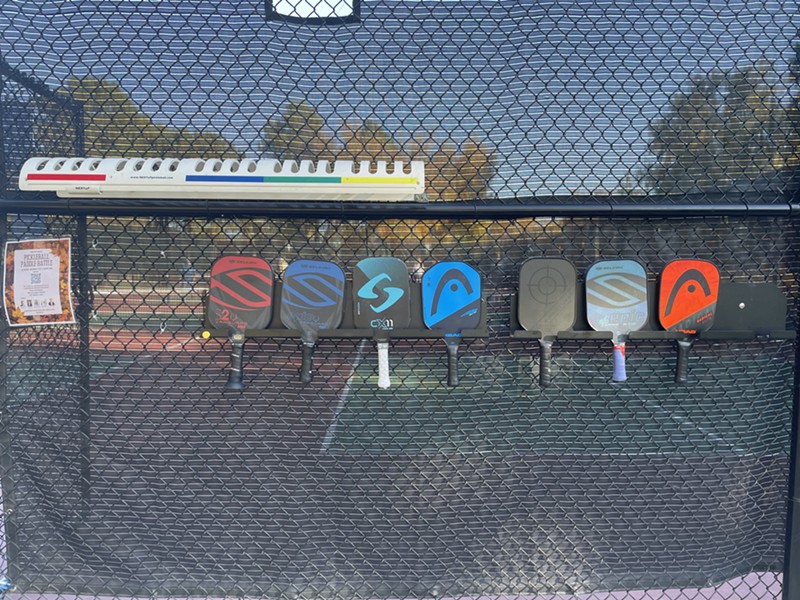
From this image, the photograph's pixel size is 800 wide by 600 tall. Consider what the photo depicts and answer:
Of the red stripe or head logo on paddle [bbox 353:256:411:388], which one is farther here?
head logo on paddle [bbox 353:256:411:388]

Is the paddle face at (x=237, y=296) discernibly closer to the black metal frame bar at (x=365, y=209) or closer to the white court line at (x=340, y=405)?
the black metal frame bar at (x=365, y=209)

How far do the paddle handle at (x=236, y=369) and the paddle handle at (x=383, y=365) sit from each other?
447 millimetres

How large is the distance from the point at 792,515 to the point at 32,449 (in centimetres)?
265

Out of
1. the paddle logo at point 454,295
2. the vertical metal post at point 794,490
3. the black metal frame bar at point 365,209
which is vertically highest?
the black metal frame bar at point 365,209

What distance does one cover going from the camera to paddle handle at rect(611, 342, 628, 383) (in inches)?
67.9

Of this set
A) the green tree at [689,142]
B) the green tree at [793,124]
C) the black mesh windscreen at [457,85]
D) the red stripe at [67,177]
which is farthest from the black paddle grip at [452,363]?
the green tree at [793,124]

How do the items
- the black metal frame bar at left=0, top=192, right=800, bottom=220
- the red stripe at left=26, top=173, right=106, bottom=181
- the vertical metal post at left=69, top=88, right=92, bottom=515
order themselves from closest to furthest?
the red stripe at left=26, top=173, right=106, bottom=181, the black metal frame bar at left=0, top=192, right=800, bottom=220, the vertical metal post at left=69, top=88, right=92, bottom=515

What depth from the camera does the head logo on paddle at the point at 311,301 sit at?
171 cm

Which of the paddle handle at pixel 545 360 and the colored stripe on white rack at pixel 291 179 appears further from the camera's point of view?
the paddle handle at pixel 545 360

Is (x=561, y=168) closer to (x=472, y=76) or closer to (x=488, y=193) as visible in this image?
(x=488, y=193)

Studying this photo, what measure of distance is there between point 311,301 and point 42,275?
0.91 m

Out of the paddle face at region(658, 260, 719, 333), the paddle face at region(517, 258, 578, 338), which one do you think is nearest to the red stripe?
the paddle face at region(517, 258, 578, 338)

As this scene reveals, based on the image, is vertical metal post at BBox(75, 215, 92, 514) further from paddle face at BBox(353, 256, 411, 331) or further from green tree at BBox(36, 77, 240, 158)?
paddle face at BBox(353, 256, 411, 331)

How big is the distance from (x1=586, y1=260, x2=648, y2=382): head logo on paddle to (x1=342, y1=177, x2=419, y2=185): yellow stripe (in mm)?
670
